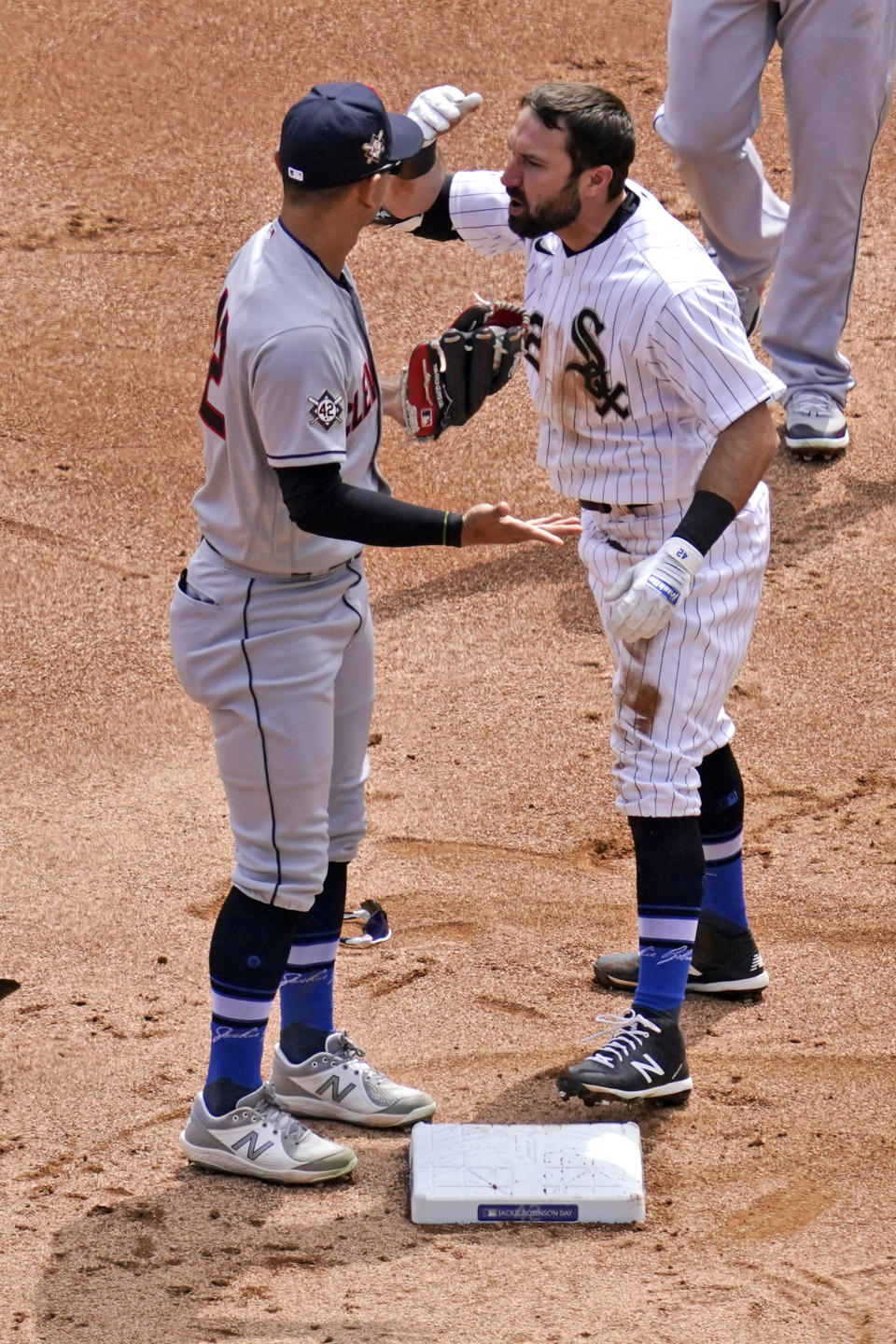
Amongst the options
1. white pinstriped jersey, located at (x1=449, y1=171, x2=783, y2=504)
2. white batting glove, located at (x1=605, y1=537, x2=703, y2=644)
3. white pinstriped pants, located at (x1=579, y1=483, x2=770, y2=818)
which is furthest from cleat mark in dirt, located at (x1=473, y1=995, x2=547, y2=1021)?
white pinstriped jersey, located at (x1=449, y1=171, x2=783, y2=504)

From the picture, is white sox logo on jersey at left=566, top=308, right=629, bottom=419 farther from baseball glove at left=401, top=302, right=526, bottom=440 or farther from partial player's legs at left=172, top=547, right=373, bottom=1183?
partial player's legs at left=172, top=547, right=373, bottom=1183

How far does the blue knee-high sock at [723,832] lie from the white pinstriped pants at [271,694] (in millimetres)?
1076

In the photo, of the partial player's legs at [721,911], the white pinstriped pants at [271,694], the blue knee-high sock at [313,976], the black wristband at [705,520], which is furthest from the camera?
the partial player's legs at [721,911]

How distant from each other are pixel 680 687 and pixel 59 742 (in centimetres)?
253

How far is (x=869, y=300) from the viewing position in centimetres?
706

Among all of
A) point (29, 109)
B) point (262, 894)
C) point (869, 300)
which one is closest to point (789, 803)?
point (262, 894)

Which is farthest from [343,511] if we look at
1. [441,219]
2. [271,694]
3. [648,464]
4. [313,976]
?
[441,219]

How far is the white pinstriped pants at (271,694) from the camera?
2.94m

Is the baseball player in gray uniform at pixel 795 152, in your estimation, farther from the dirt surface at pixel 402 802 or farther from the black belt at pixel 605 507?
the black belt at pixel 605 507

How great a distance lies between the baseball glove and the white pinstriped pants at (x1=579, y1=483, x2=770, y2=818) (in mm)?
Answer: 392

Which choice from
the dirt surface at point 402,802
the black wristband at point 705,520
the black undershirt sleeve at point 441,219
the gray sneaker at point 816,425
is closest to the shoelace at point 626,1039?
the dirt surface at point 402,802

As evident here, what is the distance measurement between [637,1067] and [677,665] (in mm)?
841

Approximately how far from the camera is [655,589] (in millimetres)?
2996

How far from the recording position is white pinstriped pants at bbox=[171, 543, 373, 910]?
9.66 ft
